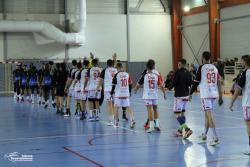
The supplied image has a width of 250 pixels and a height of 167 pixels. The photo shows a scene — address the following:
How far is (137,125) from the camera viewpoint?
1625 centimetres

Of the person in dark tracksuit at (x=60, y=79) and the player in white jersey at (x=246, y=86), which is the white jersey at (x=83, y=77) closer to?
the person in dark tracksuit at (x=60, y=79)

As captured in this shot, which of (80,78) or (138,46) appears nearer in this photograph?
(80,78)

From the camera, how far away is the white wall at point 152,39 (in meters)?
43.5

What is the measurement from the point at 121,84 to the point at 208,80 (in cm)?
394

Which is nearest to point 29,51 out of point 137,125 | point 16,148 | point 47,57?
point 47,57

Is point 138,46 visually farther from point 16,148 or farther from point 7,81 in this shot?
point 16,148

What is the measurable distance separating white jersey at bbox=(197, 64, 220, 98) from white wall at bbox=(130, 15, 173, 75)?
31.7 m

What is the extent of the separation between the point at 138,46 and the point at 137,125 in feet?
91.2

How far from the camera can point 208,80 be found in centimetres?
1171

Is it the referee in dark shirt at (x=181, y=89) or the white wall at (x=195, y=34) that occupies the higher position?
the white wall at (x=195, y=34)

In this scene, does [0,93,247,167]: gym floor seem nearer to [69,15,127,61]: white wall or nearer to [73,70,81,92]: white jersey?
[73,70,81,92]: white jersey

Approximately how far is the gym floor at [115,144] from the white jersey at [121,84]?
111 cm

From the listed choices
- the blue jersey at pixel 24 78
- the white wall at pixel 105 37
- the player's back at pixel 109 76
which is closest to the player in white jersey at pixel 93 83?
the player's back at pixel 109 76

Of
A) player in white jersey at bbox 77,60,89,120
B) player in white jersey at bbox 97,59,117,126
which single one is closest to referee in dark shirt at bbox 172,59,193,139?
player in white jersey at bbox 97,59,117,126
